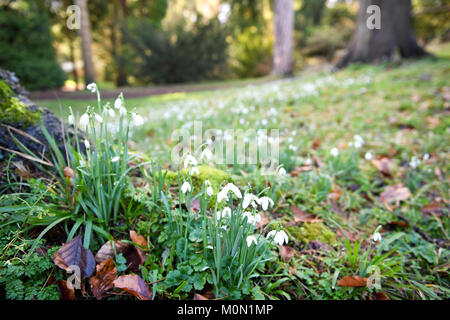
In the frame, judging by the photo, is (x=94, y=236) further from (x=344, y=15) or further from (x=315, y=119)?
(x=344, y=15)

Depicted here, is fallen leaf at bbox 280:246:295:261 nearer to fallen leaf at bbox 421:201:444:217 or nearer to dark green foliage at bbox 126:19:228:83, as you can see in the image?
fallen leaf at bbox 421:201:444:217

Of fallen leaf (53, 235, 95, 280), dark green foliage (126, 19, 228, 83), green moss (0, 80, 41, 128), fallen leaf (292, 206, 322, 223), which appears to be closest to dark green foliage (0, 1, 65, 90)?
dark green foliage (126, 19, 228, 83)

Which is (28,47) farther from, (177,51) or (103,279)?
(103,279)

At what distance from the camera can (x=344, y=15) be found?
20281mm

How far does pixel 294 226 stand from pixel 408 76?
229 inches

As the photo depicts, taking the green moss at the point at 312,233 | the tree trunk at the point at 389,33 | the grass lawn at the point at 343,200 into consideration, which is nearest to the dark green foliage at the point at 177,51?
the tree trunk at the point at 389,33

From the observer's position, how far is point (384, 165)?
2.82 metres

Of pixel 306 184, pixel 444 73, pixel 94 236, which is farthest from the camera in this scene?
pixel 444 73

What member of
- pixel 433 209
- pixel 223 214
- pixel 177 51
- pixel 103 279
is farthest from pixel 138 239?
pixel 177 51

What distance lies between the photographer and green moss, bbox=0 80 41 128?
1.73 metres

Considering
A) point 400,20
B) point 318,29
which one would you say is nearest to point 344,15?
point 318,29

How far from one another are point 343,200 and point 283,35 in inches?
431

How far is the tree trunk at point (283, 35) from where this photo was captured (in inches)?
443

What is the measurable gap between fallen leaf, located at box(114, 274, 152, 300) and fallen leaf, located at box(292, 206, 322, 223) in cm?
106
